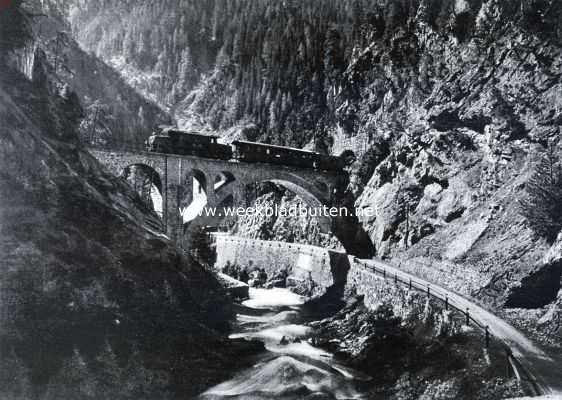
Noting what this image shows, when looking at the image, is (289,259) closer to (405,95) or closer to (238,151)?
(238,151)

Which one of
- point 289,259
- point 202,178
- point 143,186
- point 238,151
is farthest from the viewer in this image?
point 143,186

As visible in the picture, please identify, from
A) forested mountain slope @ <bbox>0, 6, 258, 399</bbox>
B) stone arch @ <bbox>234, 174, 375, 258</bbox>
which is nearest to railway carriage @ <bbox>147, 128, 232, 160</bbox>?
stone arch @ <bbox>234, 174, 375, 258</bbox>

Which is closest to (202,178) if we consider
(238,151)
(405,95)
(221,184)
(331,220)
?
(221,184)

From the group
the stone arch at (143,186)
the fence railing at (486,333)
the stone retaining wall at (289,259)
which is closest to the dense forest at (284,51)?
the stone arch at (143,186)

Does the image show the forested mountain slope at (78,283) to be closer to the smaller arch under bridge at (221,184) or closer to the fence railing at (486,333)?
the smaller arch under bridge at (221,184)

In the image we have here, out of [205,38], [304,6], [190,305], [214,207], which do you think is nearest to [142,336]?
[190,305]

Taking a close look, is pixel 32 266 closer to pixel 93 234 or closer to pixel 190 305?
pixel 93 234
